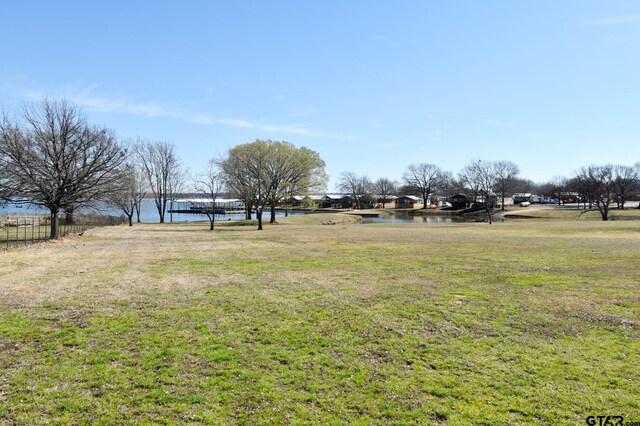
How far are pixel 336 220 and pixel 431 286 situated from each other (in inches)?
2077

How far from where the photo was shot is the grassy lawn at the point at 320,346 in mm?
5156

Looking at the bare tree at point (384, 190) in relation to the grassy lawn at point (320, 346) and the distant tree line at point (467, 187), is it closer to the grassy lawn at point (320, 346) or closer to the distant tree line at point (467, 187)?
the distant tree line at point (467, 187)

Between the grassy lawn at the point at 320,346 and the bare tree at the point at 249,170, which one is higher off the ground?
the bare tree at the point at 249,170

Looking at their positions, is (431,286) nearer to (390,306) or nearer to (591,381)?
(390,306)

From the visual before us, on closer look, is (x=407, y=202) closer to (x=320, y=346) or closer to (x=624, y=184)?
(x=624, y=184)

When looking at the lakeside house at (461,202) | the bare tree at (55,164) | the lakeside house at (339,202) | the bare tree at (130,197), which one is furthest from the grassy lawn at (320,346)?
the lakeside house at (339,202)

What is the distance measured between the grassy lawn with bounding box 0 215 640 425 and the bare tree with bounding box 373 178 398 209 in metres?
115

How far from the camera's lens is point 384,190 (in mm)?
134250

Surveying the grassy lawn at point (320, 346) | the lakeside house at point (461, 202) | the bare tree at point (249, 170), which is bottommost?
the grassy lawn at point (320, 346)

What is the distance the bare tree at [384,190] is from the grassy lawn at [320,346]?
378ft

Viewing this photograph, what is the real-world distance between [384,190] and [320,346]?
5094 inches

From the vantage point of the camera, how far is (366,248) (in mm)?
22656

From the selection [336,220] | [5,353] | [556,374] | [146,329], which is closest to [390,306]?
[556,374]

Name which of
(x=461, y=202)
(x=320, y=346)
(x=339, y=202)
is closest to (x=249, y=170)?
(x=320, y=346)
